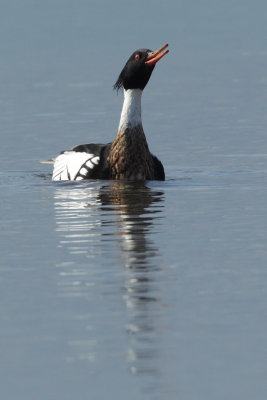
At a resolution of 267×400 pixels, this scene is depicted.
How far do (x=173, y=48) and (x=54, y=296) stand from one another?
7368cm

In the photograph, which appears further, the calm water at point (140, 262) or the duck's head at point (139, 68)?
the duck's head at point (139, 68)

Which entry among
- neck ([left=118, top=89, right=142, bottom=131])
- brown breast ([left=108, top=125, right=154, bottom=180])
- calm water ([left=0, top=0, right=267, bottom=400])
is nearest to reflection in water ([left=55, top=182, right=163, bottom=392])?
calm water ([left=0, top=0, right=267, bottom=400])

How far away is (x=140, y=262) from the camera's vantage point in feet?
44.4

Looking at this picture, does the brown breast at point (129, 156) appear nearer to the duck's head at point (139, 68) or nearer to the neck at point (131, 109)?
the neck at point (131, 109)

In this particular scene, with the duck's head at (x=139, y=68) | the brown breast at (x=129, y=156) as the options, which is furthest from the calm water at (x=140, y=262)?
the duck's head at (x=139, y=68)

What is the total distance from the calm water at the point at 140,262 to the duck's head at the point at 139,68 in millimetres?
1553

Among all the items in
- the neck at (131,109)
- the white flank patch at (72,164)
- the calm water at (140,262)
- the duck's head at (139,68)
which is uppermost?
the duck's head at (139,68)

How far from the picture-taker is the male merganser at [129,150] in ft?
67.4

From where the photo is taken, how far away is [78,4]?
13875cm

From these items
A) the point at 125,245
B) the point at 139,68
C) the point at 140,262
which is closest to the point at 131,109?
the point at 139,68

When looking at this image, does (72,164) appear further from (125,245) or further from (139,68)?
(125,245)

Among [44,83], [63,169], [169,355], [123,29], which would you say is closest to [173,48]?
[123,29]

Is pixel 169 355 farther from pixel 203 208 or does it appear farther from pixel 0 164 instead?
pixel 0 164

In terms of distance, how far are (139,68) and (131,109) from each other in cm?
66
